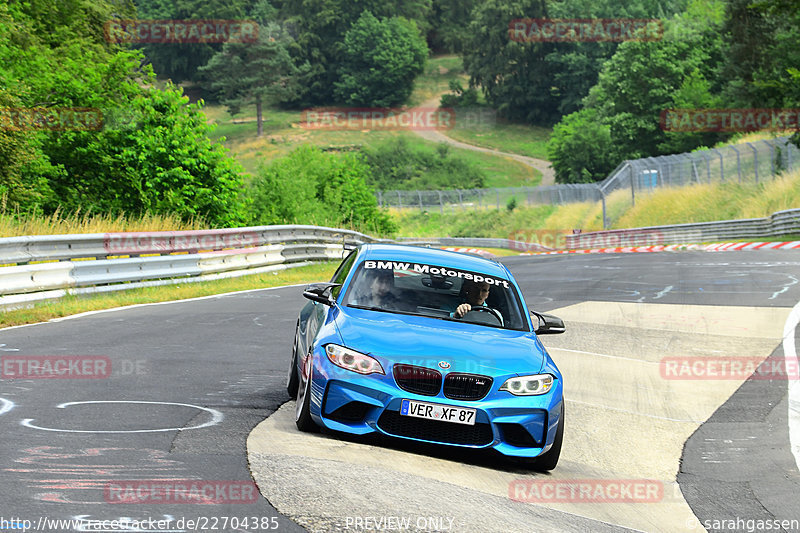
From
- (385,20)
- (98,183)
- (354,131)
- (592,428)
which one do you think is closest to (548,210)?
(98,183)

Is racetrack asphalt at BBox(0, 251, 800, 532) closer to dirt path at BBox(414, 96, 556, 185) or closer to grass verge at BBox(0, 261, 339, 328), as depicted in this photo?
grass verge at BBox(0, 261, 339, 328)

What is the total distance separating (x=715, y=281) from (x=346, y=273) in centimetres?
1451

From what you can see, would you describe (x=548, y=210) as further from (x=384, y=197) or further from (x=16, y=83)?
(x=16, y=83)

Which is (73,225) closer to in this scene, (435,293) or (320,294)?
(320,294)

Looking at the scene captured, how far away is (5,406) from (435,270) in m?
3.53

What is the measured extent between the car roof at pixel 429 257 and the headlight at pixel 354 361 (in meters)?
1.65

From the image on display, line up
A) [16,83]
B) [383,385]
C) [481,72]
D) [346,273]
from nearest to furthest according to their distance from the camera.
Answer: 1. [383,385]
2. [346,273]
3. [16,83]
4. [481,72]

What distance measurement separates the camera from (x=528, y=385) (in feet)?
22.2

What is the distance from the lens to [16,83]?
80.8 feet

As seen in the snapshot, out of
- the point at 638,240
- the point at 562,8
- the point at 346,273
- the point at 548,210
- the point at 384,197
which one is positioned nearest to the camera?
the point at 346,273

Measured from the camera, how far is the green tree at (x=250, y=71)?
13625 centimetres

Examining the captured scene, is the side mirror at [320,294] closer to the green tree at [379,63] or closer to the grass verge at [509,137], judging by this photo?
the grass verge at [509,137]

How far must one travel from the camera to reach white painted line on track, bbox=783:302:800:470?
8141mm

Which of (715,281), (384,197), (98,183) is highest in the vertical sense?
(98,183)
